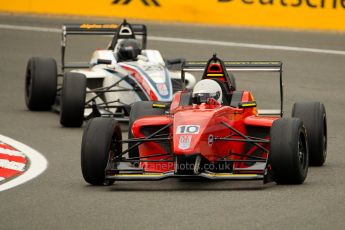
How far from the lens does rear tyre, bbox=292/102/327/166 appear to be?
1387 cm

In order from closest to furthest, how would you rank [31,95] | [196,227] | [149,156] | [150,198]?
[196,227], [150,198], [149,156], [31,95]

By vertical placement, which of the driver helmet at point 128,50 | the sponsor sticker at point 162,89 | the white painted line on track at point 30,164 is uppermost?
the driver helmet at point 128,50

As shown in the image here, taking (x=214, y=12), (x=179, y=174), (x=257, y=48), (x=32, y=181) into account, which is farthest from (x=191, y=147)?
(x=214, y=12)

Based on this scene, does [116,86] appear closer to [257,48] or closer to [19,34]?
[257,48]

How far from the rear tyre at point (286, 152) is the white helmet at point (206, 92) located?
1080 mm

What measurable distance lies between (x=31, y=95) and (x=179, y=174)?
25.6 feet

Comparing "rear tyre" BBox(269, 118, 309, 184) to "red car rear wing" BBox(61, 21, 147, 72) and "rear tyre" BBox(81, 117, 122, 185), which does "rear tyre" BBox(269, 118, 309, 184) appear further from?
"red car rear wing" BBox(61, 21, 147, 72)

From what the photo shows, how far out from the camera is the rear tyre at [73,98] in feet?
58.0

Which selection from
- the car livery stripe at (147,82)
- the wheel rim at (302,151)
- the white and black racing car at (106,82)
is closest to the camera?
the wheel rim at (302,151)

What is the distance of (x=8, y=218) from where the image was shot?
10.9 m

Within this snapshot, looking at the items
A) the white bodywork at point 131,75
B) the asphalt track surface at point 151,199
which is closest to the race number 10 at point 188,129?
the asphalt track surface at point 151,199

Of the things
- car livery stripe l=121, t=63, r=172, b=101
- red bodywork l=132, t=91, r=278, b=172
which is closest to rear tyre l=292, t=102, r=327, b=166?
red bodywork l=132, t=91, r=278, b=172

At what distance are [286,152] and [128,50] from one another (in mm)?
7565

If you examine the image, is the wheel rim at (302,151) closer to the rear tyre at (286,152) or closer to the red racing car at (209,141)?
the red racing car at (209,141)
